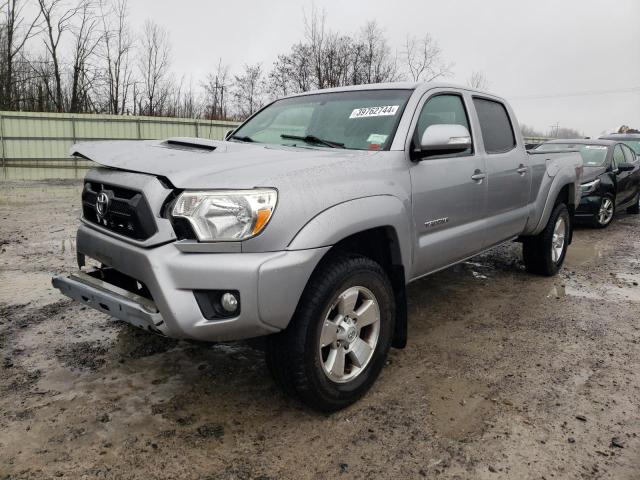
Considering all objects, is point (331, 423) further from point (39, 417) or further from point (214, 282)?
point (39, 417)

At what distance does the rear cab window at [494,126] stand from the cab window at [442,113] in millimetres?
276

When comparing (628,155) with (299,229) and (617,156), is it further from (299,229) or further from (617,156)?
(299,229)

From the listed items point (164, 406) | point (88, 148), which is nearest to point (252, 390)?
point (164, 406)

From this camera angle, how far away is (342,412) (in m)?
2.71

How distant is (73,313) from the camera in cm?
402

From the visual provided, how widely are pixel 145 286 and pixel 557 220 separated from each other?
438cm

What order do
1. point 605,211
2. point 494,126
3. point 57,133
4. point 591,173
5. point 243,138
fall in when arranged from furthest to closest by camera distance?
point 57,133 < point 605,211 < point 591,173 < point 494,126 < point 243,138

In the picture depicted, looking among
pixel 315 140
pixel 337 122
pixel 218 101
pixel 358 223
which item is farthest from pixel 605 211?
pixel 218 101

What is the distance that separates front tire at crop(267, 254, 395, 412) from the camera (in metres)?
2.42

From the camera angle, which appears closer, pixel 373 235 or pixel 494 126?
pixel 373 235

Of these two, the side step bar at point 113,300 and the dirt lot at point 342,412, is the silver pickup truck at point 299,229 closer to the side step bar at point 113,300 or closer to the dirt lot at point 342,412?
the side step bar at point 113,300

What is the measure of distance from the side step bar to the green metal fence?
15.9 m

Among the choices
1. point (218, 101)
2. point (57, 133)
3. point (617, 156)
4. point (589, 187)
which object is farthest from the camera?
point (218, 101)

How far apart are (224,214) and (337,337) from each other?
893mm
